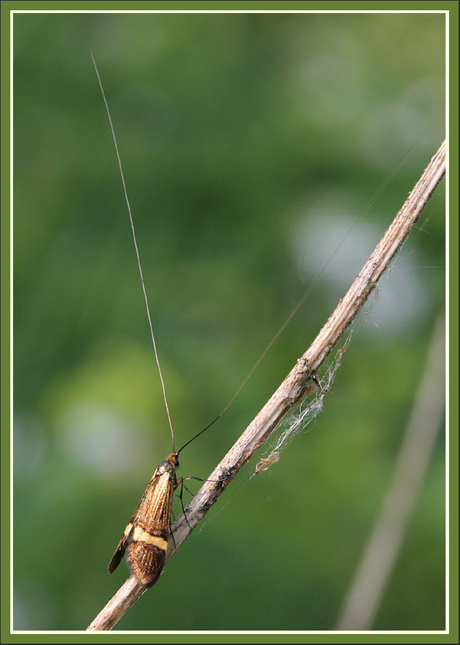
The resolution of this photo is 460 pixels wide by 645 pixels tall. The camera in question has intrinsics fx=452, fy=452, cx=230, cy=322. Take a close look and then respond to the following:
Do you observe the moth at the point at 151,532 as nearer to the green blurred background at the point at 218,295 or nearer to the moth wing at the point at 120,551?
the moth wing at the point at 120,551

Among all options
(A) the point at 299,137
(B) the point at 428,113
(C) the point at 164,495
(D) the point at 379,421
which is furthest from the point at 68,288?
(B) the point at 428,113

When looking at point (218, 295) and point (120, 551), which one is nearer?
point (120, 551)

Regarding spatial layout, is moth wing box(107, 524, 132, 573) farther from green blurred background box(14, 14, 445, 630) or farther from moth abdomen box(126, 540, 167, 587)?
green blurred background box(14, 14, 445, 630)

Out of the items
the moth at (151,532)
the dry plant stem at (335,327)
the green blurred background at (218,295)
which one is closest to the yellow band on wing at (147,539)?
the moth at (151,532)

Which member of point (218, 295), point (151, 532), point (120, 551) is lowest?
point (120, 551)

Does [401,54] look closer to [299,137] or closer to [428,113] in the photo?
[428,113]

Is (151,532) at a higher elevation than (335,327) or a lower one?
lower

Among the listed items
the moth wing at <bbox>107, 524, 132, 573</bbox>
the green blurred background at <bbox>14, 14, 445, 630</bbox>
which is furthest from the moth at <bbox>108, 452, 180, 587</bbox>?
the green blurred background at <bbox>14, 14, 445, 630</bbox>

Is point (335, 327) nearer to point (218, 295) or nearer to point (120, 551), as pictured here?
point (120, 551)

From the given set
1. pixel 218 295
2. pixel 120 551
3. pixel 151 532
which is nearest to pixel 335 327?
pixel 151 532
